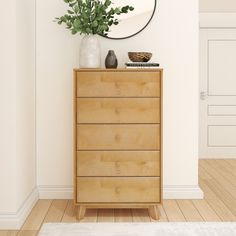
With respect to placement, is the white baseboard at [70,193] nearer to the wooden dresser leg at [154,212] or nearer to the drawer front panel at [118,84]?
the wooden dresser leg at [154,212]

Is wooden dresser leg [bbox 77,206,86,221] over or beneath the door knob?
beneath

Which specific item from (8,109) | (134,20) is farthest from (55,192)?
(134,20)

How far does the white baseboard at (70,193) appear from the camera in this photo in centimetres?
403

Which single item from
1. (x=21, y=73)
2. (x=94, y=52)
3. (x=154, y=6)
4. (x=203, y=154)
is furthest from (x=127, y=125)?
(x=203, y=154)

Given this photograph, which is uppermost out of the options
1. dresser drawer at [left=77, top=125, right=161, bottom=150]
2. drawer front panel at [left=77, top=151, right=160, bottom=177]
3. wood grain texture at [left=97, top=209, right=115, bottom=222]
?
dresser drawer at [left=77, top=125, right=161, bottom=150]

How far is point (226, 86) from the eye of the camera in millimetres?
6480

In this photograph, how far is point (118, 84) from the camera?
134 inches

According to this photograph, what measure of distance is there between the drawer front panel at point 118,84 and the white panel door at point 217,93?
3.22 meters

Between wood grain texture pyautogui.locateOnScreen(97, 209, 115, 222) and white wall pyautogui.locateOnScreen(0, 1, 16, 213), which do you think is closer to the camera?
white wall pyautogui.locateOnScreen(0, 1, 16, 213)

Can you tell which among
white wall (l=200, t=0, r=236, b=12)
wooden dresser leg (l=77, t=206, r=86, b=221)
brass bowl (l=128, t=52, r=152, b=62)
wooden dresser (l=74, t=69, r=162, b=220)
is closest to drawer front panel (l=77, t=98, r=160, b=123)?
wooden dresser (l=74, t=69, r=162, b=220)

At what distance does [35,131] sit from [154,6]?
1.54m

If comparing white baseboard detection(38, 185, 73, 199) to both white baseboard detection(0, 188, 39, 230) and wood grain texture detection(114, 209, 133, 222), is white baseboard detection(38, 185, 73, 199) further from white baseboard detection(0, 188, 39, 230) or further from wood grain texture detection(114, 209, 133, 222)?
white baseboard detection(0, 188, 39, 230)

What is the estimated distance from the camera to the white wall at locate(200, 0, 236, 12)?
236 inches

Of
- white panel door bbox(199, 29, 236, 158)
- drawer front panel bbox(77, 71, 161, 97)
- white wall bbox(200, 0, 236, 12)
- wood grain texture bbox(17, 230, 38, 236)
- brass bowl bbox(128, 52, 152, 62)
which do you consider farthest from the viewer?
white panel door bbox(199, 29, 236, 158)
